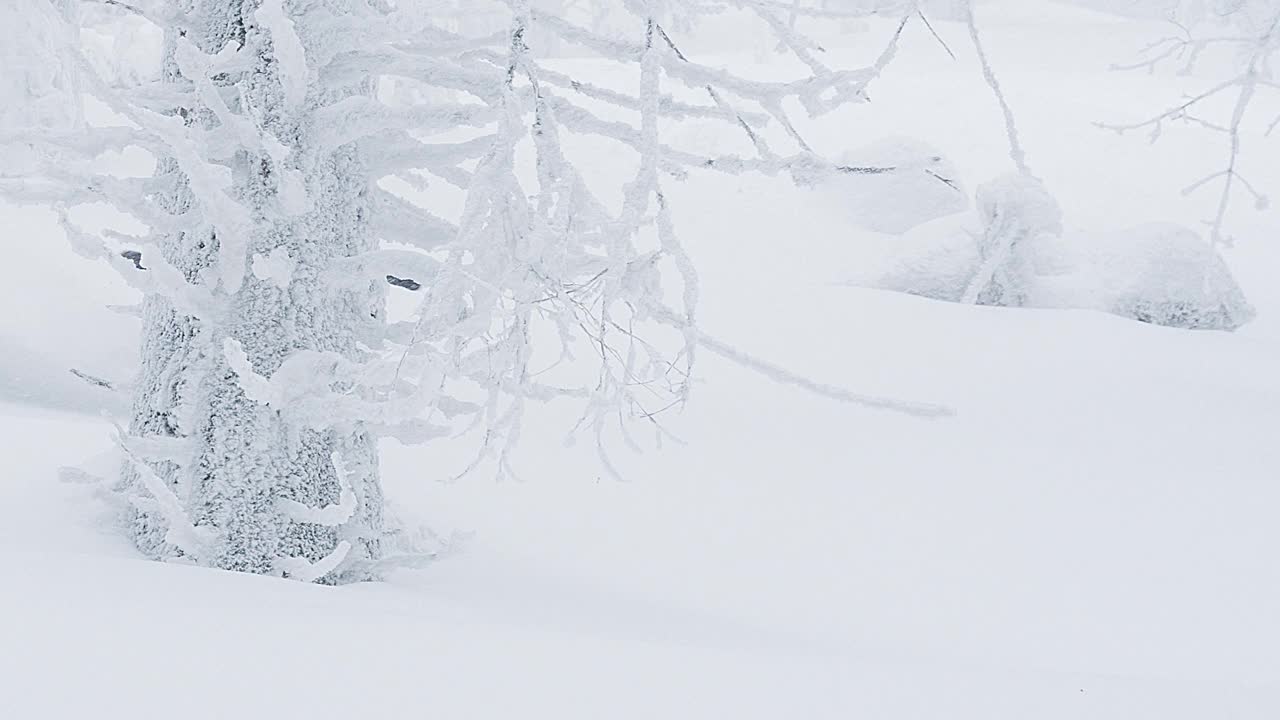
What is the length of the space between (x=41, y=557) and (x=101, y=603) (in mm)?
455

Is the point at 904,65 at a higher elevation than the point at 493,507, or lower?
higher

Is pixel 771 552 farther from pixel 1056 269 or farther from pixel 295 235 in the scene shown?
pixel 1056 269

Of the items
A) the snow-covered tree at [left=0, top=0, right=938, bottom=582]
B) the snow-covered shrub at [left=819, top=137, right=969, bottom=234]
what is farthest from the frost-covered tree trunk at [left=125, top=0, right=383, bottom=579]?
the snow-covered shrub at [left=819, top=137, right=969, bottom=234]

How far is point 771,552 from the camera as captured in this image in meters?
4.80

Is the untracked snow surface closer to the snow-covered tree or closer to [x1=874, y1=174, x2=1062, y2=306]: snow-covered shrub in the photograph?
the snow-covered tree

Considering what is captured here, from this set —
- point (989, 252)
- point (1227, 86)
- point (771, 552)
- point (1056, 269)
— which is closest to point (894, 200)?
point (1056, 269)

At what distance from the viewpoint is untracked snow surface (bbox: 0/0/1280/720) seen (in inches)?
81.7

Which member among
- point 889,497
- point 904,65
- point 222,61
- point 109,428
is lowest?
point 109,428

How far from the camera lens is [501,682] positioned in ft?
6.80

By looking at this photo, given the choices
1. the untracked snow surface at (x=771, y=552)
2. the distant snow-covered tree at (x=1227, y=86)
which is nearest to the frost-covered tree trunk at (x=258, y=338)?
the untracked snow surface at (x=771, y=552)

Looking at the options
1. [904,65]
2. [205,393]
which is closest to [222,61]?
[205,393]

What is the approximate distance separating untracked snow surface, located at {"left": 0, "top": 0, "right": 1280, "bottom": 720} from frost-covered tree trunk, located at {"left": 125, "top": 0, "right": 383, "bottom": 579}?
19 centimetres

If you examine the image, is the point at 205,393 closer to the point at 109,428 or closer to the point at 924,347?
→ the point at 109,428

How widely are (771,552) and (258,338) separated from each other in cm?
234
